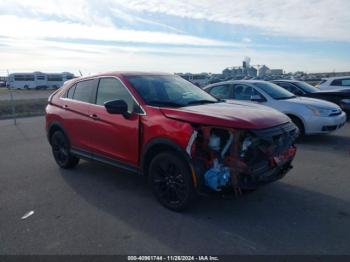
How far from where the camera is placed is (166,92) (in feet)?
17.4

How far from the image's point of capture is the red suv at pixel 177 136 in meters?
4.14

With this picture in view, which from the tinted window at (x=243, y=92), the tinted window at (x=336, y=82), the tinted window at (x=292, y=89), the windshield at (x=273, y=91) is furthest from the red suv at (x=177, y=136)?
the tinted window at (x=336, y=82)

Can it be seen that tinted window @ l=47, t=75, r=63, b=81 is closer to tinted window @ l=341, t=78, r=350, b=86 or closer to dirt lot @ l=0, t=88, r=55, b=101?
dirt lot @ l=0, t=88, r=55, b=101

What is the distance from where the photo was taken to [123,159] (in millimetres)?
5141

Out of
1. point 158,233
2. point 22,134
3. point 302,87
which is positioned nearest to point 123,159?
point 158,233

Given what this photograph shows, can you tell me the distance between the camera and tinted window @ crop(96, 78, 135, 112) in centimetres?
505

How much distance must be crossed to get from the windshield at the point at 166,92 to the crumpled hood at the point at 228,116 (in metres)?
0.36

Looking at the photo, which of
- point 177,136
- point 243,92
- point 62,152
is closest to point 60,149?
point 62,152

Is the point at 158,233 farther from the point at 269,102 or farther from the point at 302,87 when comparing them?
the point at 302,87

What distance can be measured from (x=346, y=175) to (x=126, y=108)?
4016 mm

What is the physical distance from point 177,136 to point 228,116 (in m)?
0.69

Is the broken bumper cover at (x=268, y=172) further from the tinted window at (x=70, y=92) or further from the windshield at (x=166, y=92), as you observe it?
the tinted window at (x=70, y=92)

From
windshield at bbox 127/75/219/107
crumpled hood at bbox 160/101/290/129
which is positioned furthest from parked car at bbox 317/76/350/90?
crumpled hood at bbox 160/101/290/129

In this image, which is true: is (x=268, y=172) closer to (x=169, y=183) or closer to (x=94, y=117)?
(x=169, y=183)
